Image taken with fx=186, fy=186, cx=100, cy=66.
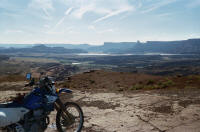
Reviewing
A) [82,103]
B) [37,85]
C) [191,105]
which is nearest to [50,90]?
[37,85]

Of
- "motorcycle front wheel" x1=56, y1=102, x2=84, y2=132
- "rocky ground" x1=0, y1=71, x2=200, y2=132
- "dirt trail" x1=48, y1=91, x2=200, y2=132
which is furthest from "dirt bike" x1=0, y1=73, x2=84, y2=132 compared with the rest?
"dirt trail" x1=48, y1=91, x2=200, y2=132

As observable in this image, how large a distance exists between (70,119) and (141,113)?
304 centimetres

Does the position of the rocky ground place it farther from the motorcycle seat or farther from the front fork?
the motorcycle seat

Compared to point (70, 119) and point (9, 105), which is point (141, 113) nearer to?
point (70, 119)

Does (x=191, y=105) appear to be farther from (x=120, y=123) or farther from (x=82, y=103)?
(x=82, y=103)

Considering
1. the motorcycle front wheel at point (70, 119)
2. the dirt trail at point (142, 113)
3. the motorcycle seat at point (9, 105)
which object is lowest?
the dirt trail at point (142, 113)

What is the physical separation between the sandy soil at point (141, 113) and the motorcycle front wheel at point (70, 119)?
1.16ft

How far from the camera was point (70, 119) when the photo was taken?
5445 mm

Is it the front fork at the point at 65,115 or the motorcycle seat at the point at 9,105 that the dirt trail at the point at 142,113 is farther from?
the motorcycle seat at the point at 9,105

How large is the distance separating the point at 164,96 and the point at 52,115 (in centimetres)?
583

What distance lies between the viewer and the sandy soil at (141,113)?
19.1ft

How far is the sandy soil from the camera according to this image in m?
5.82

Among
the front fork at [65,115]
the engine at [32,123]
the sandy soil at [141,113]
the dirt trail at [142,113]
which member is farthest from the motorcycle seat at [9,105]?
the dirt trail at [142,113]

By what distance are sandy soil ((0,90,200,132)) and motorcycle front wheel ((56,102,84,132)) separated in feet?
1.16
